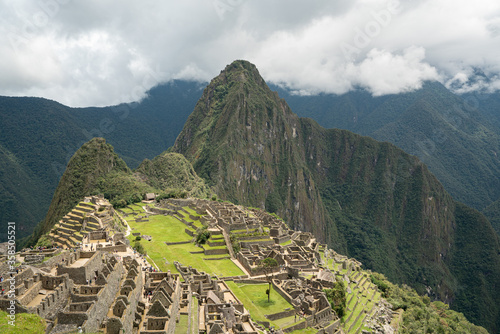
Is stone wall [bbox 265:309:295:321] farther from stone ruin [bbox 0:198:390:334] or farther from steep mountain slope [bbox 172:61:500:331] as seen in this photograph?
steep mountain slope [bbox 172:61:500:331]

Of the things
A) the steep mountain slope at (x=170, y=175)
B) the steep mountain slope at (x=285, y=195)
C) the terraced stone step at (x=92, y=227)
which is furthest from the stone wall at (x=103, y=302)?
the steep mountain slope at (x=285, y=195)

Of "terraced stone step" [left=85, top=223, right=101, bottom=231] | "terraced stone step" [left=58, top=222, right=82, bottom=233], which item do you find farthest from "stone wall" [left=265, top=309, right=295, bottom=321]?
"terraced stone step" [left=58, top=222, right=82, bottom=233]

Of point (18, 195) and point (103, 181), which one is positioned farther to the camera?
point (18, 195)

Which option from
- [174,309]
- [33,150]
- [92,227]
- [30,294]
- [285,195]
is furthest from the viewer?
[285,195]

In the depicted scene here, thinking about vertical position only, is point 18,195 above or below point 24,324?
below

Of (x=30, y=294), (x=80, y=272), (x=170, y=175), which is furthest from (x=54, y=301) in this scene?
(x=170, y=175)

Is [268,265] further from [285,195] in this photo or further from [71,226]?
[285,195]

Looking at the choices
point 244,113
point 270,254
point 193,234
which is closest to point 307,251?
point 270,254

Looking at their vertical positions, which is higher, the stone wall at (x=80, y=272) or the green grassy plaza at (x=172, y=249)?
the stone wall at (x=80, y=272)

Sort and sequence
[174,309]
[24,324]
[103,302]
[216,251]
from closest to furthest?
[24,324] < [103,302] < [174,309] < [216,251]

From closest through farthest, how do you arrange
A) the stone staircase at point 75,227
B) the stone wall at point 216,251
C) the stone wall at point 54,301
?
1. the stone wall at point 54,301
2. the stone staircase at point 75,227
3. the stone wall at point 216,251

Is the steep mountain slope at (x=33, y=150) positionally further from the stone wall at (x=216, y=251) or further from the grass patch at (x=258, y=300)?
the grass patch at (x=258, y=300)
